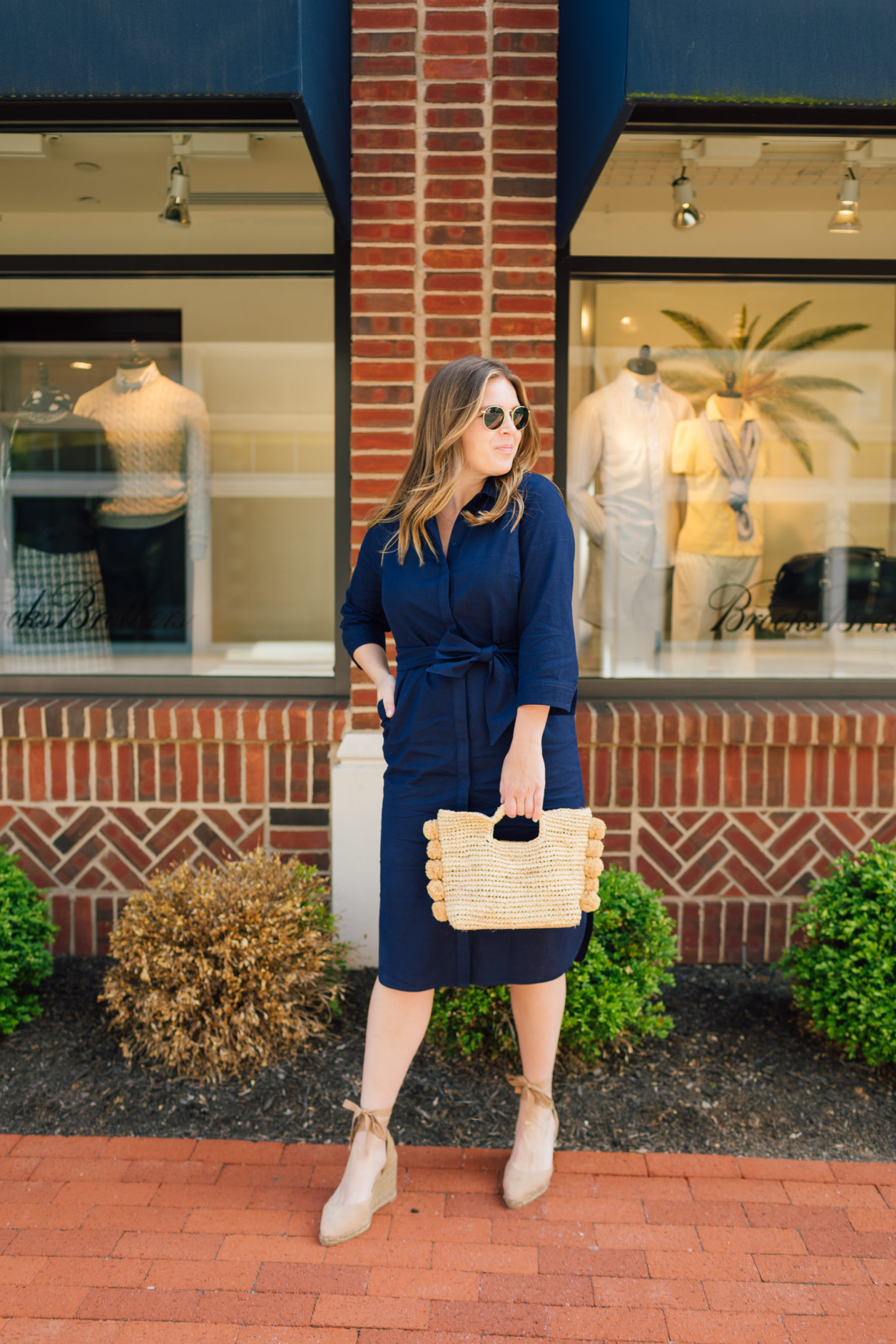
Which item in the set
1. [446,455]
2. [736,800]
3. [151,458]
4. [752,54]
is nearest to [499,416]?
[446,455]

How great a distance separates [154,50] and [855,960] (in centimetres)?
323

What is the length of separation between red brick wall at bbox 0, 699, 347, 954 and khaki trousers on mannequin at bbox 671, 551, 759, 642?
1625 mm

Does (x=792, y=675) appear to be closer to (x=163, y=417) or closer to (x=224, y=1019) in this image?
(x=224, y=1019)

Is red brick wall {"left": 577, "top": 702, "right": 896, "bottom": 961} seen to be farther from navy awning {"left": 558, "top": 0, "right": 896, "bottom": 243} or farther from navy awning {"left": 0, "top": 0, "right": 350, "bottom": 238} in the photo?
navy awning {"left": 0, "top": 0, "right": 350, "bottom": 238}

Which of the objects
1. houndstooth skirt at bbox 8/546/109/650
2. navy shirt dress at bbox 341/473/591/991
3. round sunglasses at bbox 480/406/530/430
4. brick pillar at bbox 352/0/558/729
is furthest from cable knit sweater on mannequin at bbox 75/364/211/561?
round sunglasses at bbox 480/406/530/430

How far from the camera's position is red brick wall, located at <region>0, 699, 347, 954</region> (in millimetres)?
3684

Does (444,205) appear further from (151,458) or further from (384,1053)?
(384,1053)

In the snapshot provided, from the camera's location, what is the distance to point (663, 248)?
4.01m

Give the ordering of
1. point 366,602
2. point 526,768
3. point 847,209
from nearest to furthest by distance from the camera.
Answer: point 526,768 < point 366,602 < point 847,209

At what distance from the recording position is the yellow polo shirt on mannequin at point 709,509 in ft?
14.2

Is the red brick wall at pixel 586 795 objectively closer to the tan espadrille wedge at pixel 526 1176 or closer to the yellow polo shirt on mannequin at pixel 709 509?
the yellow polo shirt on mannequin at pixel 709 509

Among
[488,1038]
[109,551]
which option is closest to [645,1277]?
[488,1038]

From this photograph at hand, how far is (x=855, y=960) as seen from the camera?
114 inches

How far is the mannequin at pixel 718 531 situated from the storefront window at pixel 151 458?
5.17 feet
